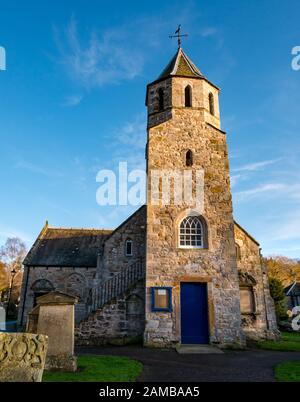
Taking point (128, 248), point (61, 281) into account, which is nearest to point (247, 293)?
point (128, 248)

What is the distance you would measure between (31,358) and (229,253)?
10579 mm

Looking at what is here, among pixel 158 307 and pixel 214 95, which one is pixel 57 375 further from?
pixel 214 95

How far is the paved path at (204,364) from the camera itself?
7.75 m

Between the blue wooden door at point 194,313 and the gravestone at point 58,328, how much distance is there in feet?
21.2

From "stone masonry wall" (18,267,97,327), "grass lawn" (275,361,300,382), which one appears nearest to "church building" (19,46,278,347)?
"grass lawn" (275,361,300,382)

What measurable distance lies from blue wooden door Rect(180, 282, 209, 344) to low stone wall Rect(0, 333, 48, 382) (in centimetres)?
875

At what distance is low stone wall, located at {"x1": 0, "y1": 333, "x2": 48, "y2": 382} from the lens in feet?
17.3

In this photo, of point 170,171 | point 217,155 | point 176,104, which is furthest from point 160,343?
point 176,104

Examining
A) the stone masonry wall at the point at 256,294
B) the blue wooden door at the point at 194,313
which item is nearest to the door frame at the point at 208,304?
the blue wooden door at the point at 194,313

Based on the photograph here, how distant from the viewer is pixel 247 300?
16.2 metres

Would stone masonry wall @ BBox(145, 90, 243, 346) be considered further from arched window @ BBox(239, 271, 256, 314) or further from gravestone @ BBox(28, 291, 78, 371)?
gravestone @ BBox(28, 291, 78, 371)

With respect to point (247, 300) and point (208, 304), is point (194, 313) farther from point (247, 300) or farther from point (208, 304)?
point (247, 300)
